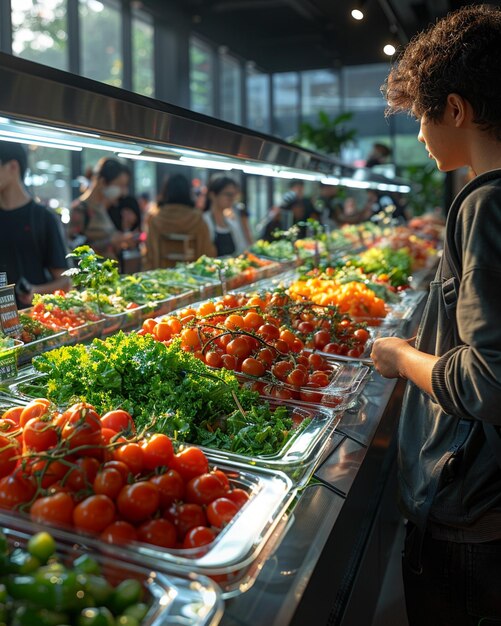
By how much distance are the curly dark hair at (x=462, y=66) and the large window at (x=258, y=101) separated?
13549mm

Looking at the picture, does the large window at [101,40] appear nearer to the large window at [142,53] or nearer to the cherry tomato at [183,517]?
the large window at [142,53]

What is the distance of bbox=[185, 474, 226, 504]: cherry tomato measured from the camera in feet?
5.05

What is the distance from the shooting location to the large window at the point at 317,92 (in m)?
16.2

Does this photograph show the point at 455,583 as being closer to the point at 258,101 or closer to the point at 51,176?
the point at 51,176

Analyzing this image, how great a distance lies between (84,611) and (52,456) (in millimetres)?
448

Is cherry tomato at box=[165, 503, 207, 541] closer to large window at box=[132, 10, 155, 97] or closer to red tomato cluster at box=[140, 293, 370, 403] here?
red tomato cluster at box=[140, 293, 370, 403]

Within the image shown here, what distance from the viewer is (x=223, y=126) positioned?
270 cm

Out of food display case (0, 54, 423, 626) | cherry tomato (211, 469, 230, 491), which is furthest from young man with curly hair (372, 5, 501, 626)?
cherry tomato (211, 469, 230, 491)

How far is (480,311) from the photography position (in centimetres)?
143

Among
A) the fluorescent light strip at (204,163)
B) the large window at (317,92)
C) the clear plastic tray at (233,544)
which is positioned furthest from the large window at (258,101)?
the clear plastic tray at (233,544)

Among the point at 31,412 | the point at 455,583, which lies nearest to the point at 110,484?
the point at 31,412

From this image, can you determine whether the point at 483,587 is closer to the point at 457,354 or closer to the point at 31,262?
the point at 457,354

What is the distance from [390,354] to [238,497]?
588 mm

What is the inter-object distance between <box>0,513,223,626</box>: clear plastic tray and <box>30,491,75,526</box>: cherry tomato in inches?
2.4
